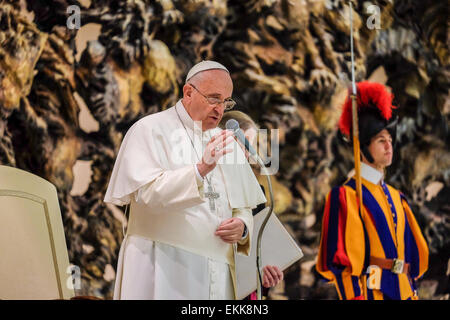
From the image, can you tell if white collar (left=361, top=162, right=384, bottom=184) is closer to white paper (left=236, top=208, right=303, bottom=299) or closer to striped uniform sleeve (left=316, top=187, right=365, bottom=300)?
striped uniform sleeve (left=316, top=187, right=365, bottom=300)

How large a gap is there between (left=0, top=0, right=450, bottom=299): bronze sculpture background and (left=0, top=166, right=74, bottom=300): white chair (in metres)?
0.78

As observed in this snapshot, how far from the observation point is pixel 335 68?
6.36 meters

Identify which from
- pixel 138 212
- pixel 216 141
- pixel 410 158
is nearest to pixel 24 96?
pixel 138 212

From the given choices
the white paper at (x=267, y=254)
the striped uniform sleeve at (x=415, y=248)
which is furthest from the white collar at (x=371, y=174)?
the white paper at (x=267, y=254)

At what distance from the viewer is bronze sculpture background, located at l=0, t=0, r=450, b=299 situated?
5.89m

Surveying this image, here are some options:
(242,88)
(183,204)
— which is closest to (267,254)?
(183,204)

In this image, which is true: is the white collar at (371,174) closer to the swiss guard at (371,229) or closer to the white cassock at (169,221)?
the swiss guard at (371,229)

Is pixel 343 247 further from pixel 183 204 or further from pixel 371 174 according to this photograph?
pixel 183 204

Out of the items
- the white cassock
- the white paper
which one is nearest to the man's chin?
the white cassock

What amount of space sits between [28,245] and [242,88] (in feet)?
7.08

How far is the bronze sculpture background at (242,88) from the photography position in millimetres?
5887

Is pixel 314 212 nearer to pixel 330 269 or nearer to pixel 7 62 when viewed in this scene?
pixel 330 269
